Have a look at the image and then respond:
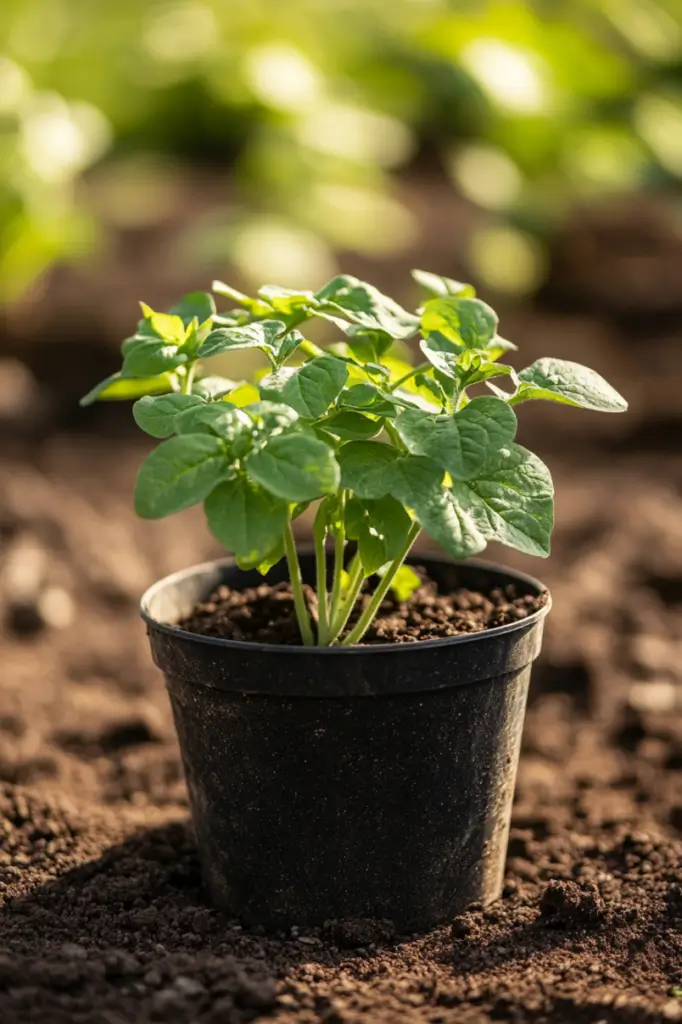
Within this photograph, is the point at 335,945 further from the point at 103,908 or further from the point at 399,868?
the point at 103,908

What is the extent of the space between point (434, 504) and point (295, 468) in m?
0.19

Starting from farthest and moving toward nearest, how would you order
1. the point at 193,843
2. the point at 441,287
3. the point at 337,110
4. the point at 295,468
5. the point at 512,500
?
the point at 337,110 → the point at 193,843 → the point at 441,287 → the point at 512,500 → the point at 295,468

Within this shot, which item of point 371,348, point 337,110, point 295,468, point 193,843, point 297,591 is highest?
point 337,110

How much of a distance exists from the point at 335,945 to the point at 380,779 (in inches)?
10.0

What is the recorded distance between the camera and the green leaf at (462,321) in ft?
5.52

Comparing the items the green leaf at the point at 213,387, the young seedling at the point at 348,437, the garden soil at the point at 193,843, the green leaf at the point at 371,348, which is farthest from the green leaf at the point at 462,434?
the garden soil at the point at 193,843

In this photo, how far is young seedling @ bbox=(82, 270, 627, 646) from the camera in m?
1.46

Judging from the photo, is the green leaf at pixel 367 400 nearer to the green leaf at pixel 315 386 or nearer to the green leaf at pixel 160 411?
the green leaf at pixel 315 386

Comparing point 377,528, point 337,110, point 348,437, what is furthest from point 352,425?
point 337,110

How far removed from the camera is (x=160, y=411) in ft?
5.14

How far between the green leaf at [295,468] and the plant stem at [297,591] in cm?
19

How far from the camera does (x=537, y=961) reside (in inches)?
64.4

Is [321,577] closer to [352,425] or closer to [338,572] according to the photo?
[338,572]

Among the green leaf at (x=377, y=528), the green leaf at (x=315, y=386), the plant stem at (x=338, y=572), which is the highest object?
the green leaf at (x=315, y=386)
